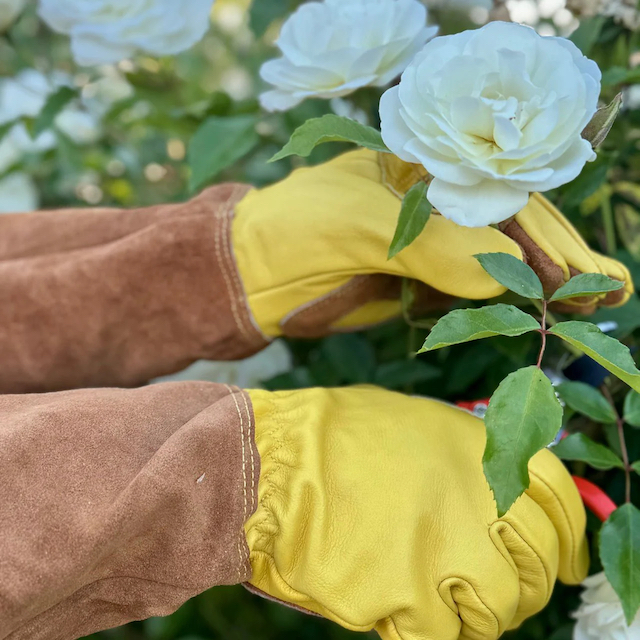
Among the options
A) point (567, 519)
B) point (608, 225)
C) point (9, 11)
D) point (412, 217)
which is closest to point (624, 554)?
point (567, 519)

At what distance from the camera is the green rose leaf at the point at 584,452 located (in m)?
0.45

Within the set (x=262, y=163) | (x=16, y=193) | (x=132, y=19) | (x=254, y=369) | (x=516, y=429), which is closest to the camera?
(x=516, y=429)

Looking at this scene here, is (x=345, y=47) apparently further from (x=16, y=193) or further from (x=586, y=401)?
(x=16, y=193)

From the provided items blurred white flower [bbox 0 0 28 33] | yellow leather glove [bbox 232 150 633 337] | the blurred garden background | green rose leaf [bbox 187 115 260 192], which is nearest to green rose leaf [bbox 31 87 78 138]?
the blurred garden background

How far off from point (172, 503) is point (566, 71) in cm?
32

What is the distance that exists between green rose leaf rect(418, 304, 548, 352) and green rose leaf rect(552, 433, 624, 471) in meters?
0.13

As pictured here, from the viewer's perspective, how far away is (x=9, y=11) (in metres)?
0.80

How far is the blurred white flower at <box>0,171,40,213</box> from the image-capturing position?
3.36ft

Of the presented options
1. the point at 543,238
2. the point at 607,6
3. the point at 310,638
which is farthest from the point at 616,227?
the point at 310,638

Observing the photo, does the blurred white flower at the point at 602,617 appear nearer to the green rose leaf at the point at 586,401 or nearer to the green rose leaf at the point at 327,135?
the green rose leaf at the point at 586,401

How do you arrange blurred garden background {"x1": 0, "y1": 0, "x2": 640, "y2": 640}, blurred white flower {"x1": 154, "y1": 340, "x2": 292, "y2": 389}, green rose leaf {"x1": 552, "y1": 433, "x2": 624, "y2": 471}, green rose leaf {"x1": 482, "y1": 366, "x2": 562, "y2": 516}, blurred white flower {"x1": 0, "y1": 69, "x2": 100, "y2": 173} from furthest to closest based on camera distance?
blurred white flower {"x1": 0, "y1": 69, "x2": 100, "y2": 173}, blurred white flower {"x1": 154, "y1": 340, "x2": 292, "y2": 389}, blurred garden background {"x1": 0, "y1": 0, "x2": 640, "y2": 640}, green rose leaf {"x1": 552, "y1": 433, "x2": 624, "y2": 471}, green rose leaf {"x1": 482, "y1": 366, "x2": 562, "y2": 516}

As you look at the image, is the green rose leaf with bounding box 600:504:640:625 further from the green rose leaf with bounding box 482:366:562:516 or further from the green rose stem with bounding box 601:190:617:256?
the green rose stem with bounding box 601:190:617:256

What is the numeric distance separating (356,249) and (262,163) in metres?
0.48

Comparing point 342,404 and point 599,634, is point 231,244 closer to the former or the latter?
point 342,404
